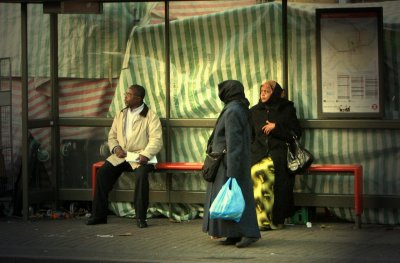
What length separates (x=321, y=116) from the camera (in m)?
11.8

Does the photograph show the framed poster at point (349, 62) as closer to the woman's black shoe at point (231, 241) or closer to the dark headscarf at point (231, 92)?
the dark headscarf at point (231, 92)

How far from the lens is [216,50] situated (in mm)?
12297

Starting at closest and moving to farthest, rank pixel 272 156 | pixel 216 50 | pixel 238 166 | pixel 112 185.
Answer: pixel 238 166, pixel 272 156, pixel 112 185, pixel 216 50

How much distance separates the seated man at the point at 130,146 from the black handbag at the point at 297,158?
1.52m

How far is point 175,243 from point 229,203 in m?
0.99

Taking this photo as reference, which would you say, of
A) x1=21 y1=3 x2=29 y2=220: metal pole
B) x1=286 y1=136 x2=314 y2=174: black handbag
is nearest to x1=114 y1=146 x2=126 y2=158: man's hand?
x1=21 y1=3 x2=29 y2=220: metal pole

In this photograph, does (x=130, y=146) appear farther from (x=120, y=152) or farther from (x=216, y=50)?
(x=216, y=50)

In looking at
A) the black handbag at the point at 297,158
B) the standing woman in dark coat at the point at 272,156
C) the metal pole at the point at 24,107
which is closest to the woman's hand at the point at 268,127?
the standing woman in dark coat at the point at 272,156

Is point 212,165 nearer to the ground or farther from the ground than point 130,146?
nearer to the ground

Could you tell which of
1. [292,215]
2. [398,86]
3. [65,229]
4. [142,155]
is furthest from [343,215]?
[65,229]

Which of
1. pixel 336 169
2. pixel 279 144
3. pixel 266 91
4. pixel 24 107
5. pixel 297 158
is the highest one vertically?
pixel 266 91

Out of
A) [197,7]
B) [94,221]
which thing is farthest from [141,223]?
[197,7]

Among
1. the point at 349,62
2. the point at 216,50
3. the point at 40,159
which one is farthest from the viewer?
the point at 40,159

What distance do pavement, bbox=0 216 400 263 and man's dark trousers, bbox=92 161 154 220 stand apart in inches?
8.0
